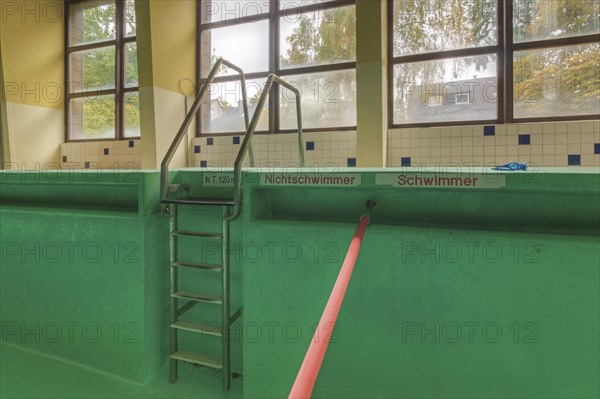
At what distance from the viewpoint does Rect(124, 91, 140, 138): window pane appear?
4.94 m

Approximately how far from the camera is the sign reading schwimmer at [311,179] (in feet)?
4.39

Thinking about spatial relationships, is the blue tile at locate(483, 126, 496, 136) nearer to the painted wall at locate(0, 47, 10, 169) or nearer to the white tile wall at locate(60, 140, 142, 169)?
the white tile wall at locate(60, 140, 142, 169)

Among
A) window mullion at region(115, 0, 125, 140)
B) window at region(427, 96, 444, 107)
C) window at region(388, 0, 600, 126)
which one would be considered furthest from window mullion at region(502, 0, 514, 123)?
window mullion at region(115, 0, 125, 140)

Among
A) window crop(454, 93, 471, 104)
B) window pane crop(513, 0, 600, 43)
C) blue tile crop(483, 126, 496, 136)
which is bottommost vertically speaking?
blue tile crop(483, 126, 496, 136)

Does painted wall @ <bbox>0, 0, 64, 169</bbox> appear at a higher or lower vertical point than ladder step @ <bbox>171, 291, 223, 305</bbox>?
higher

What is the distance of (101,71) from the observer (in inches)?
203

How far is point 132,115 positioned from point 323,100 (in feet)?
8.87

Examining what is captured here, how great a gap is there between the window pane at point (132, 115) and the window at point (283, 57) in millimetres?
1021

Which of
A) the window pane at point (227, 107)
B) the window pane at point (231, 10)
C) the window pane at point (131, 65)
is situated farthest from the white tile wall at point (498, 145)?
the window pane at point (131, 65)

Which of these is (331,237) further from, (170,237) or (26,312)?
(26,312)

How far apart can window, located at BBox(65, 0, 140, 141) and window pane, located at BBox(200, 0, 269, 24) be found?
1.09m

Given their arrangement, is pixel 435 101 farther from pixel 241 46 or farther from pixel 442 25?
pixel 241 46

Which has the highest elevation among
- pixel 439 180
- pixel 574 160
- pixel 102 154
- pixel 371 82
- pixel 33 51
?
pixel 33 51

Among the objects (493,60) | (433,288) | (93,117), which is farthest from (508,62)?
(93,117)
